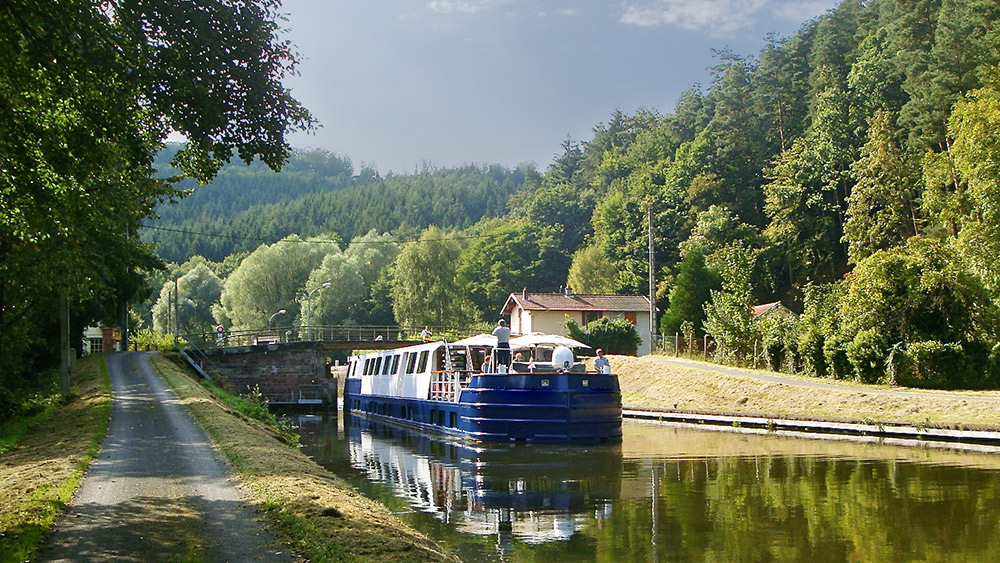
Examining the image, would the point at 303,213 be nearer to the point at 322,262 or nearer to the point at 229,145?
the point at 322,262

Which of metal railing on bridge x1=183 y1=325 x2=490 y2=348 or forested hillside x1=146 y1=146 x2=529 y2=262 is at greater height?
forested hillside x1=146 y1=146 x2=529 y2=262

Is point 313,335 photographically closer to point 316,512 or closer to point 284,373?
point 284,373

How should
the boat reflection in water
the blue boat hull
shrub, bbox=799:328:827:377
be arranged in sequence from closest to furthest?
the boat reflection in water, the blue boat hull, shrub, bbox=799:328:827:377

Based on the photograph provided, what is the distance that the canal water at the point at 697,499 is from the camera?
525 inches

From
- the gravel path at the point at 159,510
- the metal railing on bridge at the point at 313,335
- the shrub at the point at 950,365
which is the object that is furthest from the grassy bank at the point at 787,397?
the gravel path at the point at 159,510

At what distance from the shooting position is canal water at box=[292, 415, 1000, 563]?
13336 mm

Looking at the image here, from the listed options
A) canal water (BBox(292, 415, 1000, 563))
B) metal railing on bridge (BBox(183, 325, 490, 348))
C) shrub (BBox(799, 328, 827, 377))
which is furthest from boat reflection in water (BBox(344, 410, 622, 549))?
metal railing on bridge (BBox(183, 325, 490, 348))

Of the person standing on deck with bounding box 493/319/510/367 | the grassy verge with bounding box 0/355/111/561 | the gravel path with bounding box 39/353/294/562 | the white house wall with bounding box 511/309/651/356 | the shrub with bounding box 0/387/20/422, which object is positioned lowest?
the gravel path with bounding box 39/353/294/562

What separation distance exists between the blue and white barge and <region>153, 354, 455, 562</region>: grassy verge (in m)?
9.00

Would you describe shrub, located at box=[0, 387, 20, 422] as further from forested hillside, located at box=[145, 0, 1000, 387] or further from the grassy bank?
forested hillside, located at box=[145, 0, 1000, 387]

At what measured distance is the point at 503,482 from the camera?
2123cm

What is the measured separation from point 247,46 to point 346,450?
67.7 ft

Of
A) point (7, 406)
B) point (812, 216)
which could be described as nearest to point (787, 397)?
point (7, 406)

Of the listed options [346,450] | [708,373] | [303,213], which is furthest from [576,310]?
[303,213]
